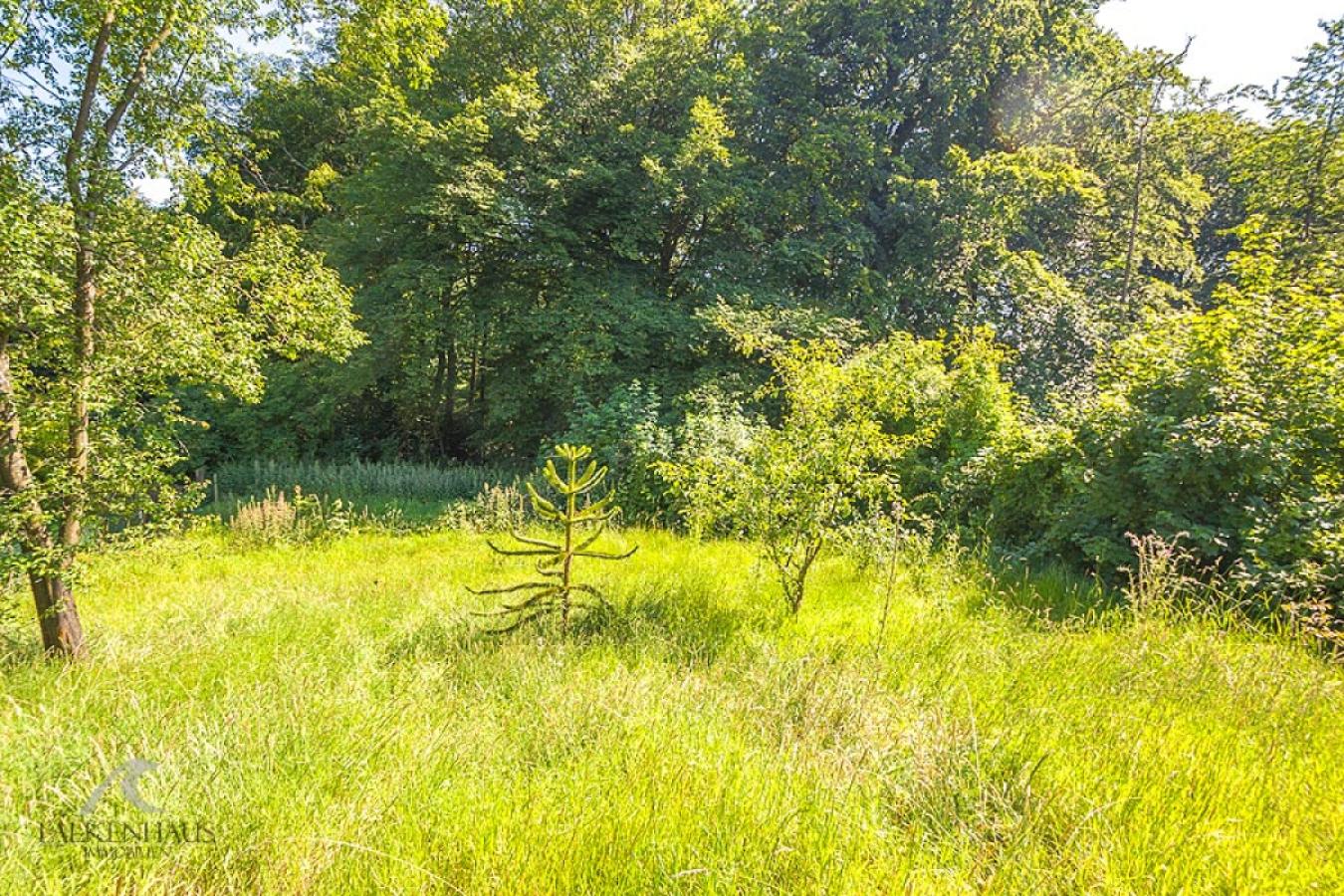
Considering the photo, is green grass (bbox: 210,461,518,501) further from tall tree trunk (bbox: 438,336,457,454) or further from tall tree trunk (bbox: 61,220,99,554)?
tall tree trunk (bbox: 61,220,99,554)

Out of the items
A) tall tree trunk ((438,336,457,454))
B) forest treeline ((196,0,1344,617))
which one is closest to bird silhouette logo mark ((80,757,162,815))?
forest treeline ((196,0,1344,617))

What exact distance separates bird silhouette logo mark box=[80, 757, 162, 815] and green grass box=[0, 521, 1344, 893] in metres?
0.03

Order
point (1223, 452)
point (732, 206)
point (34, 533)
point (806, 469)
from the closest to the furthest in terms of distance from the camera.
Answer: point (34, 533) → point (806, 469) → point (1223, 452) → point (732, 206)

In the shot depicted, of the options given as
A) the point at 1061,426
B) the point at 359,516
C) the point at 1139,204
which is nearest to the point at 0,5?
the point at 359,516

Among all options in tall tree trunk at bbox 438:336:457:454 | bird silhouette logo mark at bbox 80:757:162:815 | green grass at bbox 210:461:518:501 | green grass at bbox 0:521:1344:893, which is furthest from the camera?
tall tree trunk at bbox 438:336:457:454

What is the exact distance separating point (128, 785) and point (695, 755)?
82.8 inches

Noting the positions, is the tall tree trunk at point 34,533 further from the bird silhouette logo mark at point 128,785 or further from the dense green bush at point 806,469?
the dense green bush at point 806,469

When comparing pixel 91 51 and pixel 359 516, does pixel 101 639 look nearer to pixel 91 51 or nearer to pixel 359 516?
pixel 91 51

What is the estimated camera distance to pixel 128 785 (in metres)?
2.03

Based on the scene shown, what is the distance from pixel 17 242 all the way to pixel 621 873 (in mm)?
4194

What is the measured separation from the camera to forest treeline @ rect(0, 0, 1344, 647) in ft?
12.2

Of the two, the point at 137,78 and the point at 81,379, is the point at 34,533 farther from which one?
the point at 137,78

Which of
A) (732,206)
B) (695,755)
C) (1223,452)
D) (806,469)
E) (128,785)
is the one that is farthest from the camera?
(732,206)

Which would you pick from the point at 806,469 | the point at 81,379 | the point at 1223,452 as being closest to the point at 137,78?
the point at 81,379
